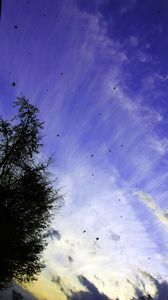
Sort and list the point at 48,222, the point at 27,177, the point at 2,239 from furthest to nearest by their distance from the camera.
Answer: the point at 48,222 → the point at 27,177 → the point at 2,239

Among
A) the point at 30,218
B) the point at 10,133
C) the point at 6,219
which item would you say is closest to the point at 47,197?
the point at 30,218

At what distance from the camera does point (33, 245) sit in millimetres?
25625

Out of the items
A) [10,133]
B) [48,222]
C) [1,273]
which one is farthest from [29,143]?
[1,273]

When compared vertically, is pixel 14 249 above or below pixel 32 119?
below

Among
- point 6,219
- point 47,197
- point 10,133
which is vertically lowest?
point 6,219

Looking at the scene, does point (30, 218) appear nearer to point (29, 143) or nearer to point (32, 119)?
point (29, 143)

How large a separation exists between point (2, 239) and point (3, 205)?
243 cm

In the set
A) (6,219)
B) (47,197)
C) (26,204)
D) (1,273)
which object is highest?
(47,197)

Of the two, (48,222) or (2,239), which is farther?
(48,222)

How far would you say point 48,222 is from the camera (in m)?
26.4

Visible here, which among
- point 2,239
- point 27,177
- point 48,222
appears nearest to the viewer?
point 2,239

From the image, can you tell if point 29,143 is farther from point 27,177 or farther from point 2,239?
point 2,239

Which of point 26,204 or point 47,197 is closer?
point 26,204

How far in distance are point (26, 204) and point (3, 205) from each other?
185cm
